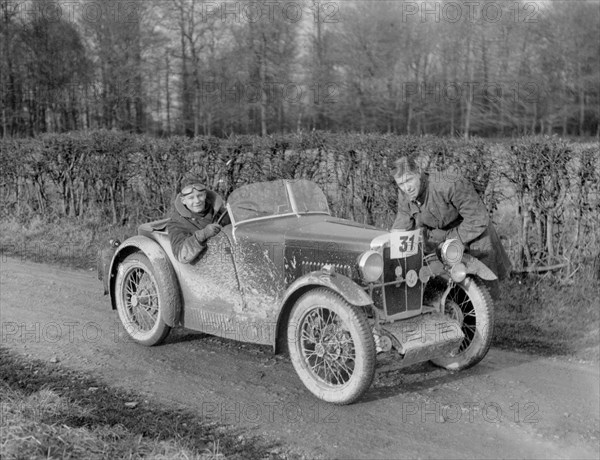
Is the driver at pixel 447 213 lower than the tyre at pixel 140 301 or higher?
higher

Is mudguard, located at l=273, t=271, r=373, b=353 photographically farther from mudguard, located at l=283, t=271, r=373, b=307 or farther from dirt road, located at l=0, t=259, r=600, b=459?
dirt road, located at l=0, t=259, r=600, b=459

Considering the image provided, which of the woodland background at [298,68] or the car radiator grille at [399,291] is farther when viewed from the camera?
the woodland background at [298,68]

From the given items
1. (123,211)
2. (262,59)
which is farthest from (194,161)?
(262,59)

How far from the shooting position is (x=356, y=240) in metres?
5.29

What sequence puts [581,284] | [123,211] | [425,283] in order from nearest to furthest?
[425,283] → [581,284] → [123,211]

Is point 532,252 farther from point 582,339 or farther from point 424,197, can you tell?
point 424,197

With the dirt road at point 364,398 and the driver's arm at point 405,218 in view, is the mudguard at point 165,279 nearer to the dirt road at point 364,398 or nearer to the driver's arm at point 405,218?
the dirt road at point 364,398

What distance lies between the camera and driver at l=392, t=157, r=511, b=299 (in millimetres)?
6160

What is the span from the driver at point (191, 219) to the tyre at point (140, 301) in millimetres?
496

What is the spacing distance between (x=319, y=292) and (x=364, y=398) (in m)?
0.90

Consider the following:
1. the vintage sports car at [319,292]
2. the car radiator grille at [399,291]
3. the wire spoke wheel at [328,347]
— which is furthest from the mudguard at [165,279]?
the car radiator grille at [399,291]

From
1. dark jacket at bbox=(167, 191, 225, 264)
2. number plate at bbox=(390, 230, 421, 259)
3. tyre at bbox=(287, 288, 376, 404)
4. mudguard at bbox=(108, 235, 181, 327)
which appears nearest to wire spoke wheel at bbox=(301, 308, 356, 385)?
tyre at bbox=(287, 288, 376, 404)

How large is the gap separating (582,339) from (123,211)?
27.3 feet

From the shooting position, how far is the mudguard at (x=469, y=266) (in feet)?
18.3
